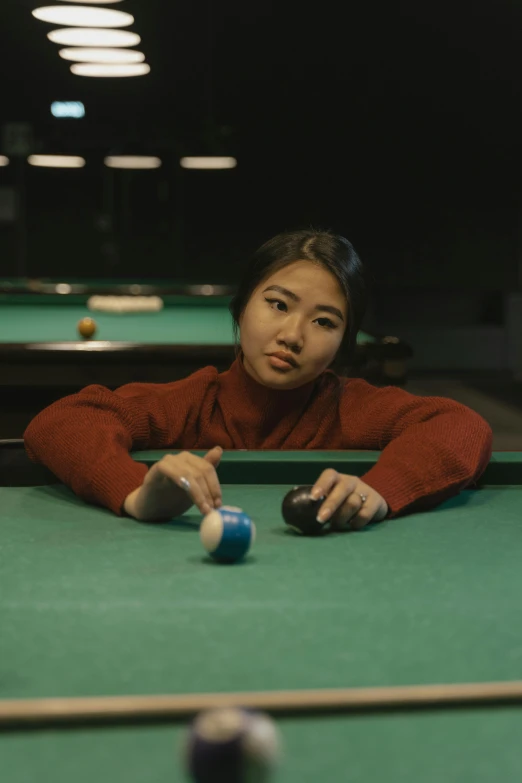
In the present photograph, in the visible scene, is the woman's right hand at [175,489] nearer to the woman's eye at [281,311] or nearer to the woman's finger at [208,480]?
the woman's finger at [208,480]

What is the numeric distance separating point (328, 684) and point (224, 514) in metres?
0.48

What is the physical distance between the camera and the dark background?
10.6 metres

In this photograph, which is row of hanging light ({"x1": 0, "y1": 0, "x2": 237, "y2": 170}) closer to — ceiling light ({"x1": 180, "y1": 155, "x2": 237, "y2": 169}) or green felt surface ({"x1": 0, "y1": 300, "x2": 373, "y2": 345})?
green felt surface ({"x1": 0, "y1": 300, "x2": 373, "y2": 345})

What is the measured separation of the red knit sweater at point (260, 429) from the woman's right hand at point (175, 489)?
65 mm

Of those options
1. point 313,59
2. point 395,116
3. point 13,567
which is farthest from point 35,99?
point 13,567

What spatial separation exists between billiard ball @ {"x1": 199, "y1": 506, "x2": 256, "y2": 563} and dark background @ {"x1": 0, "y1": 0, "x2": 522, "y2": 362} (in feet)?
30.7

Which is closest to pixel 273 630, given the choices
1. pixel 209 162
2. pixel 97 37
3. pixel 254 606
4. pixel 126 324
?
pixel 254 606

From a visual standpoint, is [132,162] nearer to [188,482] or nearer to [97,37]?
[97,37]

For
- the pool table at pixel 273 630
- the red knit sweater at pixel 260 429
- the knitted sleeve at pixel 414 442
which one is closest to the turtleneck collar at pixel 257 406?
the red knit sweater at pixel 260 429

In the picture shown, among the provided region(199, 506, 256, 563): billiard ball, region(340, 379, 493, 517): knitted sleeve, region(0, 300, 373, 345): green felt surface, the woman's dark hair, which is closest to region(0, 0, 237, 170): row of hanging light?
region(0, 300, 373, 345): green felt surface

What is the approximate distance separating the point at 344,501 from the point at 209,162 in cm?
1029

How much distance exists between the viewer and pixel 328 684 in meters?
0.99

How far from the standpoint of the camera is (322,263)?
2.26 metres

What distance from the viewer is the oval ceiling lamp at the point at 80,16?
469 centimetres
